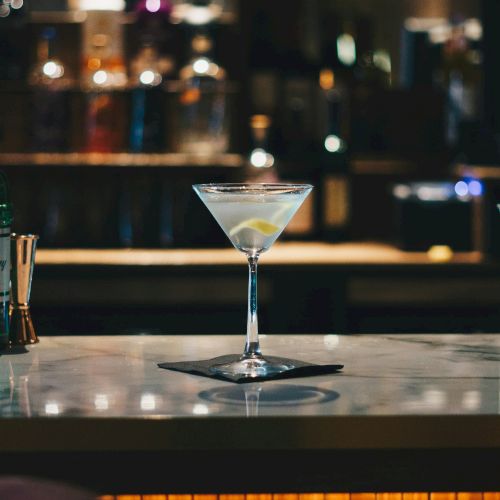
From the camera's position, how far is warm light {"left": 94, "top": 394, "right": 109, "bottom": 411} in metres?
1.34

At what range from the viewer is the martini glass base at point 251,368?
5.06 feet

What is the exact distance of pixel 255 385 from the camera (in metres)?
1.50

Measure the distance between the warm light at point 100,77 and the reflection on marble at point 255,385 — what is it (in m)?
2.35

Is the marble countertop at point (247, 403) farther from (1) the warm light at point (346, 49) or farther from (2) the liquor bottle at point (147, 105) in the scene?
(1) the warm light at point (346, 49)

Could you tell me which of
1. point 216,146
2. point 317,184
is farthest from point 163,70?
point 317,184

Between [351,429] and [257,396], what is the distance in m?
0.17

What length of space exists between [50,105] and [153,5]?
558 mm

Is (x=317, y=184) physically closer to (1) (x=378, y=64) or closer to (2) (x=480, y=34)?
(1) (x=378, y=64)

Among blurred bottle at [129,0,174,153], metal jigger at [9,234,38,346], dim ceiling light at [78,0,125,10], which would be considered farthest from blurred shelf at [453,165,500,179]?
metal jigger at [9,234,38,346]

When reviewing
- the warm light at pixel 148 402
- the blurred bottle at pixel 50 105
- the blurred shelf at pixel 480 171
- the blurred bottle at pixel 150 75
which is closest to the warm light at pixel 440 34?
the blurred shelf at pixel 480 171

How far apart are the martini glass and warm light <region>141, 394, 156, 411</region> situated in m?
0.16

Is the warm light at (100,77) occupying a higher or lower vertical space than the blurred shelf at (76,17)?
lower

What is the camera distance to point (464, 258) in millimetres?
3898

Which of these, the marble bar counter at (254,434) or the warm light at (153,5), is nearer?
the marble bar counter at (254,434)
